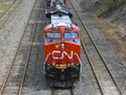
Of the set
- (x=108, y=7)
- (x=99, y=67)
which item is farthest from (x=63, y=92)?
Answer: (x=108, y=7)

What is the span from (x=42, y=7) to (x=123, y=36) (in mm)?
19728

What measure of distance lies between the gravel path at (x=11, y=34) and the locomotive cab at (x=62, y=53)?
3.32 metres

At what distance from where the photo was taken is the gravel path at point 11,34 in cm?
2755

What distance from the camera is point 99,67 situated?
2627 centimetres

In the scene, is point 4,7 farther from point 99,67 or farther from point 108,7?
point 99,67

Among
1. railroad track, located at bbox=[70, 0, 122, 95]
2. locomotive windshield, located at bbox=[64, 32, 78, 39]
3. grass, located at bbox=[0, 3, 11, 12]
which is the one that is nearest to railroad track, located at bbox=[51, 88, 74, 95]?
railroad track, located at bbox=[70, 0, 122, 95]

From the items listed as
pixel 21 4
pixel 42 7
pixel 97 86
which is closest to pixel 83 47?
pixel 97 86

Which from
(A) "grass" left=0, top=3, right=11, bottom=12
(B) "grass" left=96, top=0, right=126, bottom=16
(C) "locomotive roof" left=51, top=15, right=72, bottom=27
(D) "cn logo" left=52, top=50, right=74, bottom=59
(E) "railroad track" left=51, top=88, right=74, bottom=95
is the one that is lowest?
(A) "grass" left=0, top=3, right=11, bottom=12

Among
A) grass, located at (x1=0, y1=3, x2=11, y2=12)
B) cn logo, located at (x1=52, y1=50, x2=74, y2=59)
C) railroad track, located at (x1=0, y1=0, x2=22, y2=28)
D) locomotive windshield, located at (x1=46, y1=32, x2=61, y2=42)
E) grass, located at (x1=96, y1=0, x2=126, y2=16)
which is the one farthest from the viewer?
grass, located at (x1=0, y1=3, x2=11, y2=12)

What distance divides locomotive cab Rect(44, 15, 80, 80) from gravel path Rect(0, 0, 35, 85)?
332cm

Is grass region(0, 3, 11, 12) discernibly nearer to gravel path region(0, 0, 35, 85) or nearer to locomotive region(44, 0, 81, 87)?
gravel path region(0, 0, 35, 85)

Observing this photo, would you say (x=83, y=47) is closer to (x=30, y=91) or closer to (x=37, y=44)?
(x=37, y=44)

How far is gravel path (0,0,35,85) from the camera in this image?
27547mm

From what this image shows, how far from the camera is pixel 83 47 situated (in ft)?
102
